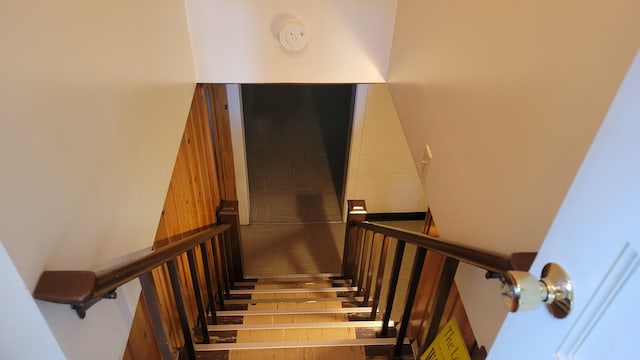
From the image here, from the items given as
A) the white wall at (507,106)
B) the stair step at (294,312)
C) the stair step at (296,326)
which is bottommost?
the stair step at (294,312)

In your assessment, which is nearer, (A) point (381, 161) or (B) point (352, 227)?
(B) point (352, 227)

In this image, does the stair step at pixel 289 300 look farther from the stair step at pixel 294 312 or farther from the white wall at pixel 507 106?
the white wall at pixel 507 106

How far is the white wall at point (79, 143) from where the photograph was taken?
0.79 meters

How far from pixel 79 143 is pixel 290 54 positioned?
156 centimetres

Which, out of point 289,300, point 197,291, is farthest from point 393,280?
point 289,300

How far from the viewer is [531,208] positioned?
1023 millimetres

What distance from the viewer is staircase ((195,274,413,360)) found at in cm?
204

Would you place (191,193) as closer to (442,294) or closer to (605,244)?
(442,294)

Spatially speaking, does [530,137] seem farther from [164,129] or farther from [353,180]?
[353,180]

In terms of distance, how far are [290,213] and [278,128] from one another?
1890 millimetres

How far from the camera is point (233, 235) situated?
10.9 ft

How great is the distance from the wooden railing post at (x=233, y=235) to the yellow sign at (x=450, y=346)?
1.92 m

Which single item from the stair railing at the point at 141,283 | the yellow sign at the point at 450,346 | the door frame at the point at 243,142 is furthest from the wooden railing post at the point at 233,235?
the yellow sign at the point at 450,346

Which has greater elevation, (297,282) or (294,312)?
(294,312)
